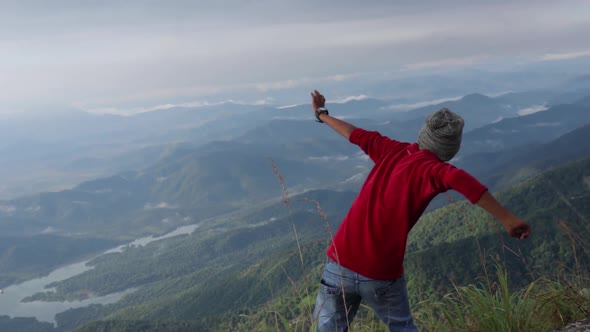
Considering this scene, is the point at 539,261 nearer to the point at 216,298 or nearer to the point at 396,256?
the point at 396,256

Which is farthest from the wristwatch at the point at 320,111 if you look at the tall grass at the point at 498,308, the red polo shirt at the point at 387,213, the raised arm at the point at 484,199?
the raised arm at the point at 484,199

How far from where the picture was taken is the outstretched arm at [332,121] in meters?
3.55

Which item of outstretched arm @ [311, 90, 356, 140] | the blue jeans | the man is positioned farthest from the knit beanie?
the blue jeans

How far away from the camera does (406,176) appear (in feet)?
8.75

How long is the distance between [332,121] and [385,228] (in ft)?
4.02

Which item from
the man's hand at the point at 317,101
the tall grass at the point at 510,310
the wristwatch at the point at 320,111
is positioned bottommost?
the tall grass at the point at 510,310

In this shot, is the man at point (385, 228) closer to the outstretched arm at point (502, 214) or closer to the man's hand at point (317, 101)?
the outstretched arm at point (502, 214)

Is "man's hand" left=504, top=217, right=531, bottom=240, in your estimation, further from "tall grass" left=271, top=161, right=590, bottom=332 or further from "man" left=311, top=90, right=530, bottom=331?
"tall grass" left=271, top=161, right=590, bottom=332

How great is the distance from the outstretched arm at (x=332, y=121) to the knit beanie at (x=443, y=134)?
824 mm

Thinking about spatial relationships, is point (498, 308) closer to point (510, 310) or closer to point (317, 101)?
point (510, 310)

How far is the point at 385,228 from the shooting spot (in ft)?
9.20

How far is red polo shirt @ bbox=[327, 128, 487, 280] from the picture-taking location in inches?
103

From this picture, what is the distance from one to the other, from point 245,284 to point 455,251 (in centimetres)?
6608

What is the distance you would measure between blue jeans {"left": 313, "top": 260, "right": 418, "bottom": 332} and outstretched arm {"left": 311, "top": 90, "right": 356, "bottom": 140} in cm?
105
